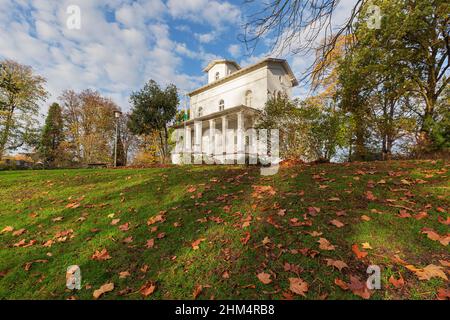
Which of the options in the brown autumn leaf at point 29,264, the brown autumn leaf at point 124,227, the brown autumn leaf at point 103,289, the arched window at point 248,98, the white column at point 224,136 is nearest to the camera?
the brown autumn leaf at point 103,289

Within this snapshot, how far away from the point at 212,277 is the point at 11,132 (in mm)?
34639

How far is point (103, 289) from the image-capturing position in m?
2.50

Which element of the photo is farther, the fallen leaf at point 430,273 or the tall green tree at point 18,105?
the tall green tree at point 18,105

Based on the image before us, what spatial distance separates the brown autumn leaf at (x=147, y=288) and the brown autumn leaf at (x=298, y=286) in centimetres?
154

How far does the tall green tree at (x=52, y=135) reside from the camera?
96.6 feet

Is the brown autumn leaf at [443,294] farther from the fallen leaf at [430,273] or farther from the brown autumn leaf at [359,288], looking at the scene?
the brown autumn leaf at [359,288]

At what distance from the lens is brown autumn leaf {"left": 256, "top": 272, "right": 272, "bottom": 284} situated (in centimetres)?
234

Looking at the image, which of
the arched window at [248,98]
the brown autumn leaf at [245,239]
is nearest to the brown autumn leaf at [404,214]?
the brown autumn leaf at [245,239]

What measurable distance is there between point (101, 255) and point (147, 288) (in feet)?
3.84

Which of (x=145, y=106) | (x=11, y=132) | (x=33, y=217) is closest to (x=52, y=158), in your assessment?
(x=11, y=132)

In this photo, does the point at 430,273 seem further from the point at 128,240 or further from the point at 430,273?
the point at 128,240

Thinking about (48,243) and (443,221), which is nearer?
(443,221)

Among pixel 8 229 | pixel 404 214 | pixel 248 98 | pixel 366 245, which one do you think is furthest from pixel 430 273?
pixel 248 98

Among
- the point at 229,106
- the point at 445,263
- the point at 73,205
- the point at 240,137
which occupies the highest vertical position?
the point at 229,106
